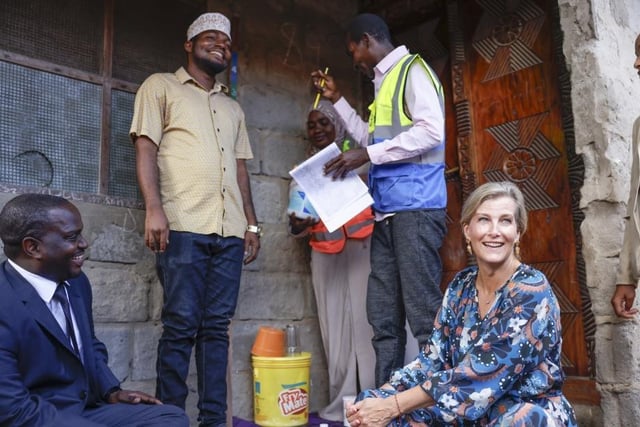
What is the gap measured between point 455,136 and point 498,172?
377 mm

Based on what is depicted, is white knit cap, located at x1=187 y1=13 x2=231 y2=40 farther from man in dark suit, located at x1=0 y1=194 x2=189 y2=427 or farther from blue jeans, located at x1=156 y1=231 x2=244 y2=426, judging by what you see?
man in dark suit, located at x1=0 y1=194 x2=189 y2=427

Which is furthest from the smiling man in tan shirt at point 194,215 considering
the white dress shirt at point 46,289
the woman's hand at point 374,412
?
the woman's hand at point 374,412

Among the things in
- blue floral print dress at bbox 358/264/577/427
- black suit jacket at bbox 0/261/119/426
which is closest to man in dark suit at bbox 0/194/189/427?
black suit jacket at bbox 0/261/119/426

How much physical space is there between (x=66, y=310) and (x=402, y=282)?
1.42 meters

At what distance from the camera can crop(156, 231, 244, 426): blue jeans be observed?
2801 millimetres

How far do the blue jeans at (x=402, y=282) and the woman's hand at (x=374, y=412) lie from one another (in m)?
0.79

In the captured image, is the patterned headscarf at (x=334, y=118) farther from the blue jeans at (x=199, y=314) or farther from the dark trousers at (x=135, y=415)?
the dark trousers at (x=135, y=415)

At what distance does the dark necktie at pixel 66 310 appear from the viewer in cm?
213

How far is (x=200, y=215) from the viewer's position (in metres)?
2.94

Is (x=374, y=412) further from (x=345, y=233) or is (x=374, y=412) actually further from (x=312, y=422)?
(x=345, y=233)

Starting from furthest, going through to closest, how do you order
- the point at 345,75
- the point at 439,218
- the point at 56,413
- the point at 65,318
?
the point at 345,75 → the point at 439,218 → the point at 65,318 → the point at 56,413

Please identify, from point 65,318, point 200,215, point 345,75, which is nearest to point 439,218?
point 200,215

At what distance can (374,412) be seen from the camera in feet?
6.50

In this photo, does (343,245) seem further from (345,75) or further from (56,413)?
(56,413)
